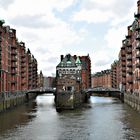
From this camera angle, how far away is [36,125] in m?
55.8

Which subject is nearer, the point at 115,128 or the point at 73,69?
the point at 115,128

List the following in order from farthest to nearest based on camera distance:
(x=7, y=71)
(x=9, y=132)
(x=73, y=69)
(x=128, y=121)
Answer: (x=73, y=69), (x=7, y=71), (x=128, y=121), (x=9, y=132)

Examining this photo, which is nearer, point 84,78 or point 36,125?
point 36,125

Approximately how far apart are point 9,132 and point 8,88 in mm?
53130

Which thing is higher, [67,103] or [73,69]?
[73,69]

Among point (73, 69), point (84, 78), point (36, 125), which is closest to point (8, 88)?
point (36, 125)

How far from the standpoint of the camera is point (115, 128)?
172 feet

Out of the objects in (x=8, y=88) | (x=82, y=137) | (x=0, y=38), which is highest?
(x=0, y=38)

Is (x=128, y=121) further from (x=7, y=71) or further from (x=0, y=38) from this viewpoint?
(x=7, y=71)

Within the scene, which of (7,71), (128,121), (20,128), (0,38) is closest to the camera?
(20,128)

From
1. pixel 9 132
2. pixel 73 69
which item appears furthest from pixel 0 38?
pixel 73 69

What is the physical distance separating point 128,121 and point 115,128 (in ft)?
27.5

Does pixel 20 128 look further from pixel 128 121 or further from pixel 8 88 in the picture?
pixel 8 88

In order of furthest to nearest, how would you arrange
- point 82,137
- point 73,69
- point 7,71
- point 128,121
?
1. point 73,69
2. point 7,71
3. point 128,121
4. point 82,137
